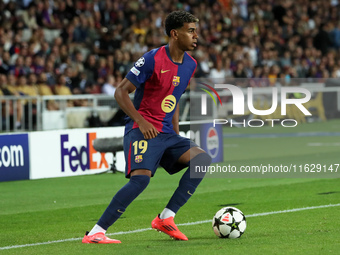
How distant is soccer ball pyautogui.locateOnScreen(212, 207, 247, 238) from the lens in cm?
724

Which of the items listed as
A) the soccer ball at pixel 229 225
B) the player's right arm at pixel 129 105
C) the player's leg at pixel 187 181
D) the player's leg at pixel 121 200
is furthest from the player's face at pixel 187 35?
the soccer ball at pixel 229 225

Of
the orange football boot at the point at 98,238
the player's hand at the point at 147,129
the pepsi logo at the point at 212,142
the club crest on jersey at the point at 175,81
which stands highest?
the club crest on jersey at the point at 175,81

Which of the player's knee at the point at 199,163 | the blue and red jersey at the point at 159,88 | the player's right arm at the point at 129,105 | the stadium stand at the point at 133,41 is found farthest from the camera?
the stadium stand at the point at 133,41

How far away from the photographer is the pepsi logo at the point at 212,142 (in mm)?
15227

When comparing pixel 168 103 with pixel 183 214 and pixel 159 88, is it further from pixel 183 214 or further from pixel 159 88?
pixel 183 214

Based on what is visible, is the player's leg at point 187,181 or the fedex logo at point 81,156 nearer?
the player's leg at point 187,181

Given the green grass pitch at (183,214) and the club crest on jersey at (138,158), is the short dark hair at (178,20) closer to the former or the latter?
the club crest on jersey at (138,158)

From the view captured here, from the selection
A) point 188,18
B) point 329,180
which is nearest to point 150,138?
point 188,18

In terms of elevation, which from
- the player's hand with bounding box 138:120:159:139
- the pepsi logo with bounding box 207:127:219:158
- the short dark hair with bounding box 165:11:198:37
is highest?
the short dark hair with bounding box 165:11:198:37

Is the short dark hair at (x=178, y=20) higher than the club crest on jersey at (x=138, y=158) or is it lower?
higher

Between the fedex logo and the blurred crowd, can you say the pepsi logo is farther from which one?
the blurred crowd

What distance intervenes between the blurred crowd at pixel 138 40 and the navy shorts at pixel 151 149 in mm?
13023

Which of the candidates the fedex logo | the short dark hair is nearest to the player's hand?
the short dark hair

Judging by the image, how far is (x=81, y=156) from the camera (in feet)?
45.0
